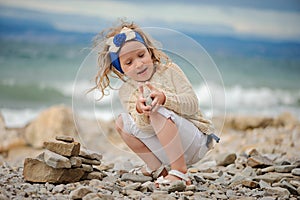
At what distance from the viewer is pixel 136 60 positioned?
2201 mm

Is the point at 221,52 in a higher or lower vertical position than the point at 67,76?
higher

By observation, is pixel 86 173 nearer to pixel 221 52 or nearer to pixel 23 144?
pixel 23 144

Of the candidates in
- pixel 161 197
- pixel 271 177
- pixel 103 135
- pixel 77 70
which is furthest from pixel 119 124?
pixel 77 70

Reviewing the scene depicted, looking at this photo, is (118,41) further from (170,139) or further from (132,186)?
(132,186)

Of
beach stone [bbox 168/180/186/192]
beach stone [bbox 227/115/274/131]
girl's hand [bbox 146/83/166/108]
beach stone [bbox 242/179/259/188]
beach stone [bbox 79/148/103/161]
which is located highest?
beach stone [bbox 227/115/274/131]

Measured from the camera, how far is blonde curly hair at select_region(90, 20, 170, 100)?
2.25 metres

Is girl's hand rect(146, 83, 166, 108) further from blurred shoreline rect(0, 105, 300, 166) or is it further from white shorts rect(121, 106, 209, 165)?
blurred shoreline rect(0, 105, 300, 166)

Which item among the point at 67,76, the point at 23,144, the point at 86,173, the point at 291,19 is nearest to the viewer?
the point at 86,173

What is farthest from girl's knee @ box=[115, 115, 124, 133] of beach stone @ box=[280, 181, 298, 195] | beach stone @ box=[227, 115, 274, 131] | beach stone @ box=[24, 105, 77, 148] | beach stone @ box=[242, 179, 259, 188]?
beach stone @ box=[227, 115, 274, 131]

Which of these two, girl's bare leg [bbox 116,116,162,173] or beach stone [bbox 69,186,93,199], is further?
girl's bare leg [bbox 116,116,162,173]

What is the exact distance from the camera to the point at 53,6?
10.7m

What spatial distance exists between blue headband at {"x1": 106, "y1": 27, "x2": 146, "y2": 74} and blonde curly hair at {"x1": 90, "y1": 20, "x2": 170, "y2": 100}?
2 centimetres

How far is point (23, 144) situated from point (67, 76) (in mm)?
4791

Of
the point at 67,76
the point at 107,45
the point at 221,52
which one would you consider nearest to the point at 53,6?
the point at 67,76
